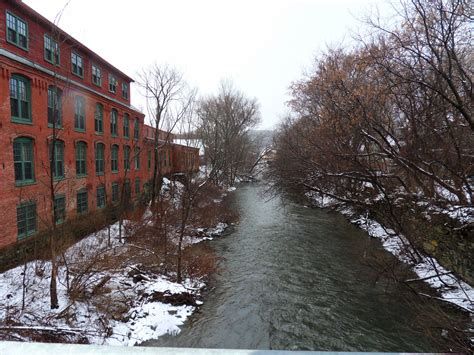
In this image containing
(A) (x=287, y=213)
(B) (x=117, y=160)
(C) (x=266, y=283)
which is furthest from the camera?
(A) (x=287, y=213)

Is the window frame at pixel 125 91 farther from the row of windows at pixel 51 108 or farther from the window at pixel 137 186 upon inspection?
the window at pixel 137 186

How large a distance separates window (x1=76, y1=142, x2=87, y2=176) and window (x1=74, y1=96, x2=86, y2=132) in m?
0.96

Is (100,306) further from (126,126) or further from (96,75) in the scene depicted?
(126,126)

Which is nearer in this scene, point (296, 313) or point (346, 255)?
point (296, 313)

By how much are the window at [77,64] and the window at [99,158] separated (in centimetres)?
455

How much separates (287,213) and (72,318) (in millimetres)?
18639

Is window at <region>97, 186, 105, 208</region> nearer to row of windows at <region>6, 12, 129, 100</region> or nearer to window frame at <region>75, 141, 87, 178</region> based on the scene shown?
window frame at <region>75, 141, 87, 178</region>

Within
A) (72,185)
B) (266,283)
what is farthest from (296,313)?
(72,185)

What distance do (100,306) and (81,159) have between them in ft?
36.1

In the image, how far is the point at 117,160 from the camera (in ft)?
74.4

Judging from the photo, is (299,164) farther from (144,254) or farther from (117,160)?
(117,160)

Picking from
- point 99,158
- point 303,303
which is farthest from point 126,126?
point 303,303

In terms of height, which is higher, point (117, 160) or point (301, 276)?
point (117, 160)

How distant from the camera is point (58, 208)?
50.5 feet
